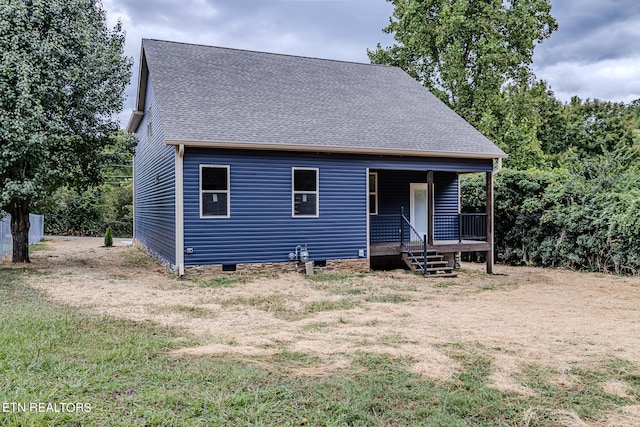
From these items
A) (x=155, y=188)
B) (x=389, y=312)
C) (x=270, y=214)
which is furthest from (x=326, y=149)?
(x=155, y=188)

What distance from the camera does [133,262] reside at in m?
14.9

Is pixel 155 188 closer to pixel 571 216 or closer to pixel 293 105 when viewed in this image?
pixel 293 105

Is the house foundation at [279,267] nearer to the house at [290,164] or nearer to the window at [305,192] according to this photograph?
the house at [290,164]

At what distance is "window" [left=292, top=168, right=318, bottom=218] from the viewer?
41.9 ft

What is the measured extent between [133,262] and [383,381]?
40.2 feet

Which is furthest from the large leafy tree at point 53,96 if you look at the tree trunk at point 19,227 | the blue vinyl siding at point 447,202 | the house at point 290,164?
the blue vinyl siding at point 447,202

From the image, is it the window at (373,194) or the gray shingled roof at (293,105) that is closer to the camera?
the gray shingled roof at (293,105)

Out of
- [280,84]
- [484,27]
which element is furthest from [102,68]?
[484,27]

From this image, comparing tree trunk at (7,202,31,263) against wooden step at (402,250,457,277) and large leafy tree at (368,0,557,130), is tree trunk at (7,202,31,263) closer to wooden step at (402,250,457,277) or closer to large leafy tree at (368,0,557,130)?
wooden step at (402,250,457,277)

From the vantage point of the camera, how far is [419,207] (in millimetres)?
15742

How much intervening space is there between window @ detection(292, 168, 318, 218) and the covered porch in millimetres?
2008

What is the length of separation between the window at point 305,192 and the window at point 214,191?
1.79 meters

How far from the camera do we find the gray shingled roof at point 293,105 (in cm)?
1224

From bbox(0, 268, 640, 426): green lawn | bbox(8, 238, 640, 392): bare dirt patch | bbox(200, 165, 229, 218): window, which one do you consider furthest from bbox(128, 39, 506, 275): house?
bbox(0, 268, 640, 426): green lawn
